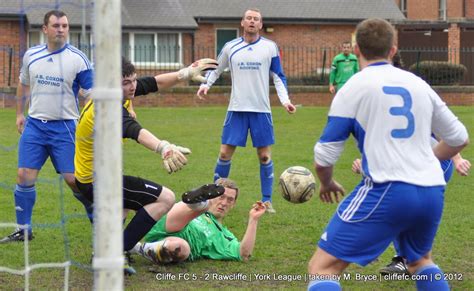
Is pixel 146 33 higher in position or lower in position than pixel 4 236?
higher

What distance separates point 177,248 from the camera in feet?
22.9

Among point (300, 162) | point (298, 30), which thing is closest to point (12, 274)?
point (300, 162)

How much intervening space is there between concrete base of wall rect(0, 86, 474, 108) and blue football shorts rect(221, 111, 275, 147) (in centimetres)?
1699

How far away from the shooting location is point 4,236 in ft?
27.2

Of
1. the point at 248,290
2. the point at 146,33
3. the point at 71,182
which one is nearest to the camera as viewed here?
the point at 248,290

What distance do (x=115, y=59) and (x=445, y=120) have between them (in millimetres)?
2123

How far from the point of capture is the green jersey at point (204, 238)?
23.7 ft

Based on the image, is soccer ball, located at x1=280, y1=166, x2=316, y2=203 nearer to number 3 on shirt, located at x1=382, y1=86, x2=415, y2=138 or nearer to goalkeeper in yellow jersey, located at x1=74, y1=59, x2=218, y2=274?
goalkeeper in yellow jersey, located at x1=74, y1=59, x2=218, y2=274

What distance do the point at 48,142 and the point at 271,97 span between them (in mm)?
19511

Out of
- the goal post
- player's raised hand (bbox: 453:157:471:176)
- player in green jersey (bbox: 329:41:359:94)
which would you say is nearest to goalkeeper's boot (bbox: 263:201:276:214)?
player's raised hand (bbox: 453:157:471:176)

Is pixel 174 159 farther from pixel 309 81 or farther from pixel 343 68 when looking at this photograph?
pixel 309 81

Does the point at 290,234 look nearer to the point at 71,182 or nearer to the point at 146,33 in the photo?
the point at 71,182

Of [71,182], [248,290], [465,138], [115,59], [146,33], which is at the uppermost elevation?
[146,33]

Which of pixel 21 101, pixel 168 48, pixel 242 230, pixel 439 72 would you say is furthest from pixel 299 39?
pixel 21 101
